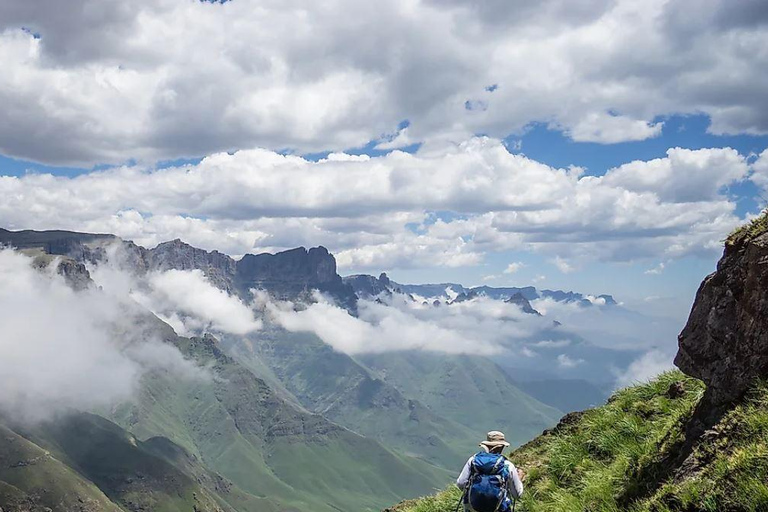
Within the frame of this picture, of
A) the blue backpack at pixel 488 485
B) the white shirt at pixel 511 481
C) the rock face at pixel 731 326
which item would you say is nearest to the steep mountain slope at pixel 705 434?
the rock face at pixel 731 326

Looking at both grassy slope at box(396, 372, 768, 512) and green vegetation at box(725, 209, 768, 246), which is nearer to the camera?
grassy slope at box(396, 372, 768, 512)

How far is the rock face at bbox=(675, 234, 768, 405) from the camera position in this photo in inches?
489

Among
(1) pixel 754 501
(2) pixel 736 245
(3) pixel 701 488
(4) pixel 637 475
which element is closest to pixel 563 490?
(4) pixel 637 475

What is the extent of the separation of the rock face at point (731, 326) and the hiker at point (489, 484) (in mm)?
4892

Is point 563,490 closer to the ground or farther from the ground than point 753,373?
closer to the ground

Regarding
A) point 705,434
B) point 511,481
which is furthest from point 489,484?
point 705,434

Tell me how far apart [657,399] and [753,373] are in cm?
713

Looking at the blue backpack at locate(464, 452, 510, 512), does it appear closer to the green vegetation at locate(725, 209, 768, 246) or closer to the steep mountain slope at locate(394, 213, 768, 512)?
the steep mountain slope at locate(394, 213, 768, 512)

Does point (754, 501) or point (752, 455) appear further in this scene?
point (752, 455)

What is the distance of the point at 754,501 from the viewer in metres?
10.2

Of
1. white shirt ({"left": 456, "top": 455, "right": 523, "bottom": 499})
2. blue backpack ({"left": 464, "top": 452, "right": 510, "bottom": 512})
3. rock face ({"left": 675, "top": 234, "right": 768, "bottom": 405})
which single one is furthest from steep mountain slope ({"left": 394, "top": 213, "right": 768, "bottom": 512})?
blue backpack ({"left": 464, "top": 452, "right": 510, "bottom": 512})

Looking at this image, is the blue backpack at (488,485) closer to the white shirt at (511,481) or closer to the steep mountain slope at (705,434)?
the white shirt at (511,481)

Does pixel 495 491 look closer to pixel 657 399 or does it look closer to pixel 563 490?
pixel 563 490

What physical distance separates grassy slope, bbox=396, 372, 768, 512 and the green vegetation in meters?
3.60
